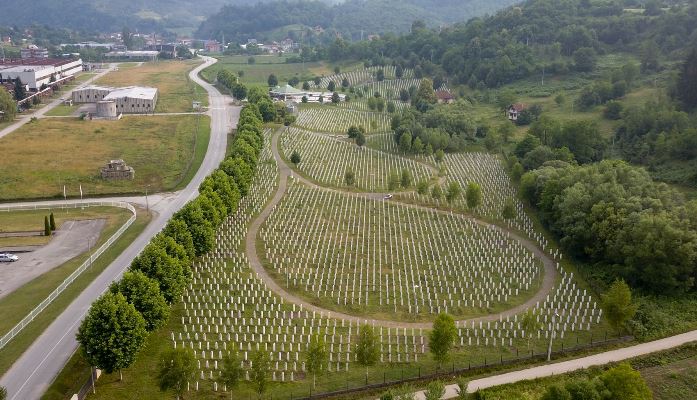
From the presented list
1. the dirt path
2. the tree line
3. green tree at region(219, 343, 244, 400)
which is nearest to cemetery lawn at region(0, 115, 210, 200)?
the dirt path

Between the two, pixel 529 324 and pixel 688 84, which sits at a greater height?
pixel 688 84

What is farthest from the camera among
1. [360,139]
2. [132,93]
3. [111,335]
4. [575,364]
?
[132,93]

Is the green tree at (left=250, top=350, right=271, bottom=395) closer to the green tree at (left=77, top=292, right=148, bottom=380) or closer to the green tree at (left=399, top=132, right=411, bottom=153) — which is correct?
the green tree at (left=77, top=292, right=148, bottom=380)

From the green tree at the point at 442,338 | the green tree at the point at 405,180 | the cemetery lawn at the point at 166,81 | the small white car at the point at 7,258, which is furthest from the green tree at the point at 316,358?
the cemetery lawn at the point at 166,81

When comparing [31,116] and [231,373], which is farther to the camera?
[31,116]

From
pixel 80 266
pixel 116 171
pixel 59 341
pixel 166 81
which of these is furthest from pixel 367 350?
pixel 166 81

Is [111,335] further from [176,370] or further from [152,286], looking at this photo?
[152,286]

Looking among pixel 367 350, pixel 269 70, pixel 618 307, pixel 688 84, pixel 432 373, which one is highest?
pixel 688 84
